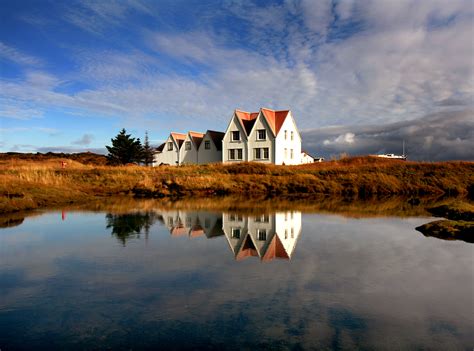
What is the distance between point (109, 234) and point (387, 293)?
8.87 metres

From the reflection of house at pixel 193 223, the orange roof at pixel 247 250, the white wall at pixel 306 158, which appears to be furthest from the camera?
the white wall at pixel 306 158

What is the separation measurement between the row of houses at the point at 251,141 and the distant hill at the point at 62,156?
19.4 metres

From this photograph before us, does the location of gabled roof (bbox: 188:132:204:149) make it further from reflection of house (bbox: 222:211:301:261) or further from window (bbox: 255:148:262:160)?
reflection of house (bbox: 222:211:301:261)

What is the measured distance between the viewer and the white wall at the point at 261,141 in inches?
1743

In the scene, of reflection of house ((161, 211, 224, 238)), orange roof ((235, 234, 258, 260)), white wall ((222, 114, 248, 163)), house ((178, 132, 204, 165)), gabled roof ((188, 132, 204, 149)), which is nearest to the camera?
orange roof ((235, 234, 258, 260))

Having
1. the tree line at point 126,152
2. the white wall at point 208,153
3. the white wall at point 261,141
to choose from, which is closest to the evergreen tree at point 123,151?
the tree line at point 126,152

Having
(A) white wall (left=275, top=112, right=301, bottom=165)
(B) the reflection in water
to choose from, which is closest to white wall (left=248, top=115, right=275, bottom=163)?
(A) white wall (left=275, top=112, right=301, bottom=165)

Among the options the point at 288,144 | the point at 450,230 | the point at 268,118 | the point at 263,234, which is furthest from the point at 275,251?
the point at 288,144

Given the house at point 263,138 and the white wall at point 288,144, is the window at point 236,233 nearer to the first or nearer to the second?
the house at point 263,138

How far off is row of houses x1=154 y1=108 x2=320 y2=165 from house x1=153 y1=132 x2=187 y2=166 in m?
1.39

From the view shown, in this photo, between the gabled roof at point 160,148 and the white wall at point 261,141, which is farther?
the gabled roof at point 160,148

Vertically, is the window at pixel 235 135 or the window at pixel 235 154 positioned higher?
the window at pixel 235 135

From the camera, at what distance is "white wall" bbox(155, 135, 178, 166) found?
55.6 m

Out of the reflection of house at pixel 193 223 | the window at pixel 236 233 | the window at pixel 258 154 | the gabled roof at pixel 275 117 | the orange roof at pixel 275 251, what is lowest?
the orange roof at pixel 275 251
